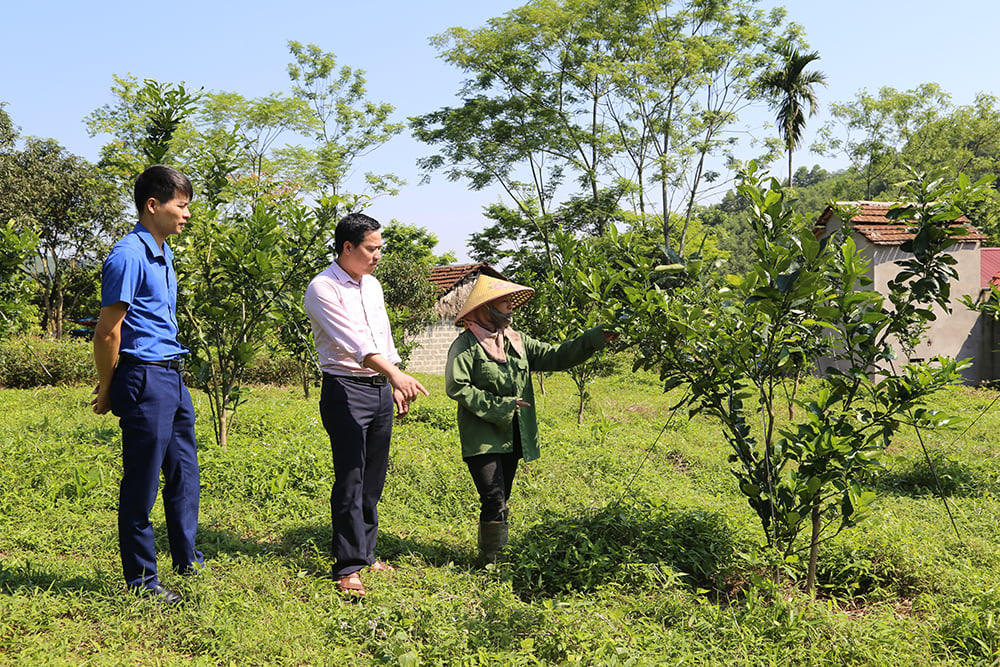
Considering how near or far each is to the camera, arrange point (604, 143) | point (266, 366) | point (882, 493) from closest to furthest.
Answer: point (882, 493) < point (266, 366) < point (604, 143)

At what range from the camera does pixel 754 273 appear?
313cm

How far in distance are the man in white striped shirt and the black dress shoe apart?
74 cm

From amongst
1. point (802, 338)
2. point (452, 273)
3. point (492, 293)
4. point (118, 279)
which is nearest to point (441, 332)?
point (452, 273)

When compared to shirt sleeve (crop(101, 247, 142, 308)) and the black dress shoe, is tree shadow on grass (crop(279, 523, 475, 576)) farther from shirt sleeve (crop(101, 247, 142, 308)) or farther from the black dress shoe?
shirt sleeve (crop(101, 247, 142, 308))

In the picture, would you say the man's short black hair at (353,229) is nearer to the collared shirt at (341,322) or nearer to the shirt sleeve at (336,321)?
the collared shirt at (341,322)

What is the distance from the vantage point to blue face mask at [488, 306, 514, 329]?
12.9ft

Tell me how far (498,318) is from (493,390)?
406 millimetres

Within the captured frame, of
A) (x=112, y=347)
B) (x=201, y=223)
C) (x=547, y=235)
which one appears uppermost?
(x=547, y=235)

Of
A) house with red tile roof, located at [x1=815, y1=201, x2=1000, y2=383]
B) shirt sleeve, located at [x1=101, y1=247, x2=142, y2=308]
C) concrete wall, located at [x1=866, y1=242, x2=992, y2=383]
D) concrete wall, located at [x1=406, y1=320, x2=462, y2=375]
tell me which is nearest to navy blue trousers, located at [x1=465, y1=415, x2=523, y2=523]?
shirt sleeve, located at [x1=101, y1=247, x2=142, y2=308]

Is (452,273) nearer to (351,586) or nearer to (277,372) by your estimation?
(277,372)

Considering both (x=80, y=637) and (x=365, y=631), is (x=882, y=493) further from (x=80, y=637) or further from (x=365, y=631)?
(x=80, y=637)

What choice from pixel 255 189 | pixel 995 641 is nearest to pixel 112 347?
pixel 995 641

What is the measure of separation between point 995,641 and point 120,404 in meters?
3.82

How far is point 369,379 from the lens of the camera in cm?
352
